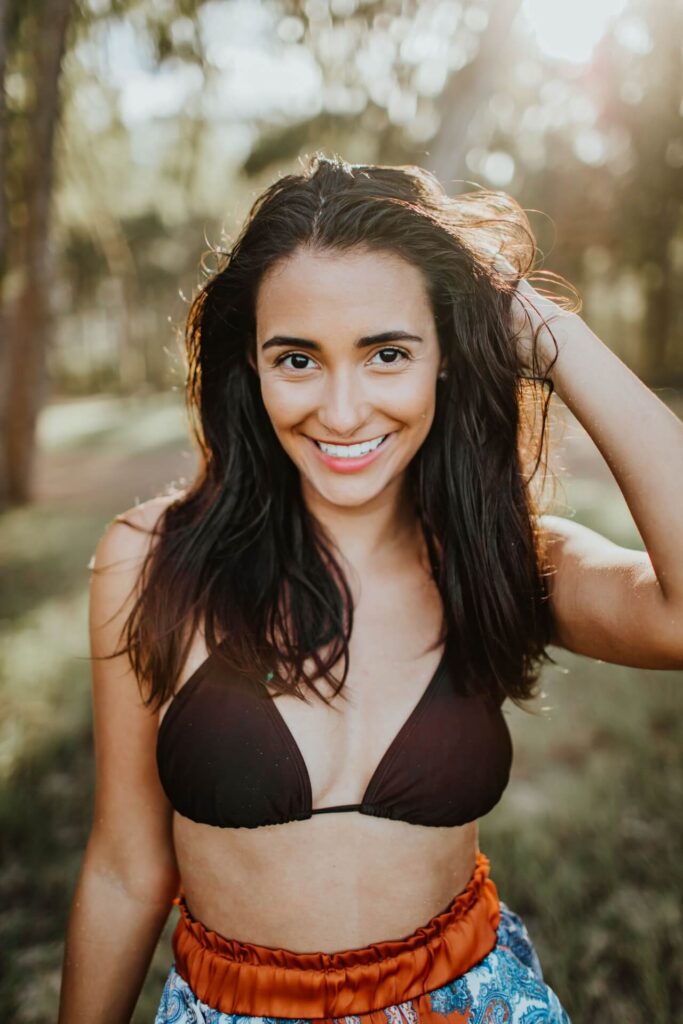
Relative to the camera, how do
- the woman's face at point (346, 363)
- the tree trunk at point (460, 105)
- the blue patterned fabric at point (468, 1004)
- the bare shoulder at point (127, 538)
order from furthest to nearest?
the tree trunk at point (460, 105) → the bare shoulder at point (127, 538) → the woman's face at point (346, 363) → the blue patterned fabric at point (468, 1004)

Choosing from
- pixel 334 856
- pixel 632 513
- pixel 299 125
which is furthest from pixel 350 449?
pixel 299 125

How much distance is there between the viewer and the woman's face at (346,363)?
5.16ft

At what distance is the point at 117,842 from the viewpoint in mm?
1694

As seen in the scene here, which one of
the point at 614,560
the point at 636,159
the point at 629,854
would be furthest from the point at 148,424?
the point at 614,560

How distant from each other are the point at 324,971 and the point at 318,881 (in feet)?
0.46

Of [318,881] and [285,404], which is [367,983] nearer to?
[318,881]

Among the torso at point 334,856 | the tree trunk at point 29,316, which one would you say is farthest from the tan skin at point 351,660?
the tree trunk at point 29,316

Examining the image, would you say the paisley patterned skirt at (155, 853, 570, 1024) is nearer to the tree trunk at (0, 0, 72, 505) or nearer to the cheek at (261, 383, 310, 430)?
the cheek at (261, 383, 310, 430)

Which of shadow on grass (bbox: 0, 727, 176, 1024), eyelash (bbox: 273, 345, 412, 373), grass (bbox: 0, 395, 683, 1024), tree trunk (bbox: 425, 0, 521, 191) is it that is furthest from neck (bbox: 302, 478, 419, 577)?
tree trunk (bbox: 425, 0, 521, 191)

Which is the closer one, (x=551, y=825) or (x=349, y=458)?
(x=349, y=458)

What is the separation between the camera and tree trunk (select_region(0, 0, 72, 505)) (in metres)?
6.09

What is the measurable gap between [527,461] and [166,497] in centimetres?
76

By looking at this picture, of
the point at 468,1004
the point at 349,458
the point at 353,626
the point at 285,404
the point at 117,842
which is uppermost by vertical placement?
the point at 285,404

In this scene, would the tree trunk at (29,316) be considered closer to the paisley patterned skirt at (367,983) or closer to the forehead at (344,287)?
the forehead at (344,287)
